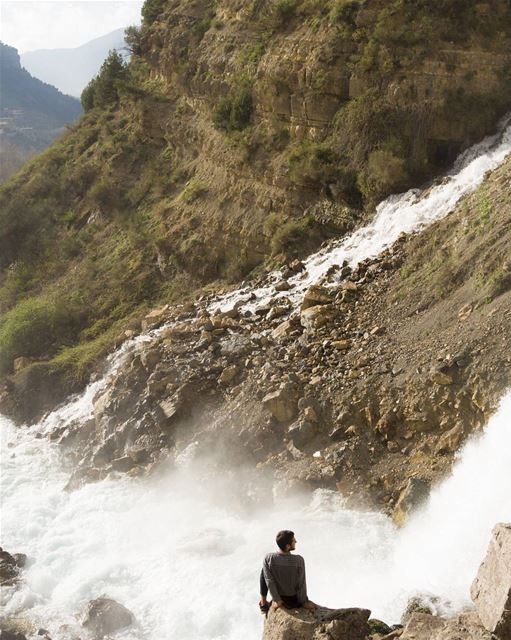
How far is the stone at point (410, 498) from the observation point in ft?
31.5

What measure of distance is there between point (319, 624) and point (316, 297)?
8734 millimetres

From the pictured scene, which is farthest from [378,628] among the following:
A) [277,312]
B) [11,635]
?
[277,312]

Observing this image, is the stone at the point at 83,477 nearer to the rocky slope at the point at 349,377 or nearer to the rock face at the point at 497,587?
the rocky slope at the point at 349,377

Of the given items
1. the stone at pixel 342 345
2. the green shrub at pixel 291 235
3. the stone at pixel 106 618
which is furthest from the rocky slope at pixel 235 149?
the stone at pixel 106 618

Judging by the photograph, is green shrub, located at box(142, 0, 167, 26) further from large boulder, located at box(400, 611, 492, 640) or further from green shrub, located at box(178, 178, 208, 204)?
large boulder, located at box(400, 611, 492, 640)

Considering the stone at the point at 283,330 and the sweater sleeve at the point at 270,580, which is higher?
the sweater sleeve at the point at 270,580

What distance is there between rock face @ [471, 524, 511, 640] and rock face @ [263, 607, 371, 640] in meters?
1.11

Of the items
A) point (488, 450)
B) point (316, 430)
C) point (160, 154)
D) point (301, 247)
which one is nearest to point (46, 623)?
point (316, 430)

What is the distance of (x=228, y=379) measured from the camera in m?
13.5

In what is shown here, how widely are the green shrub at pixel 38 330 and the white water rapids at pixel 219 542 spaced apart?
624 cm

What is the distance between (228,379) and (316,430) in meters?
2.63

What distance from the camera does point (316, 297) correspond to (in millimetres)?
14141

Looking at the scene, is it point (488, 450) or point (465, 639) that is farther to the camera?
point (488, 450)

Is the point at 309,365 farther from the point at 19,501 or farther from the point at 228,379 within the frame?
the point at 19,501
